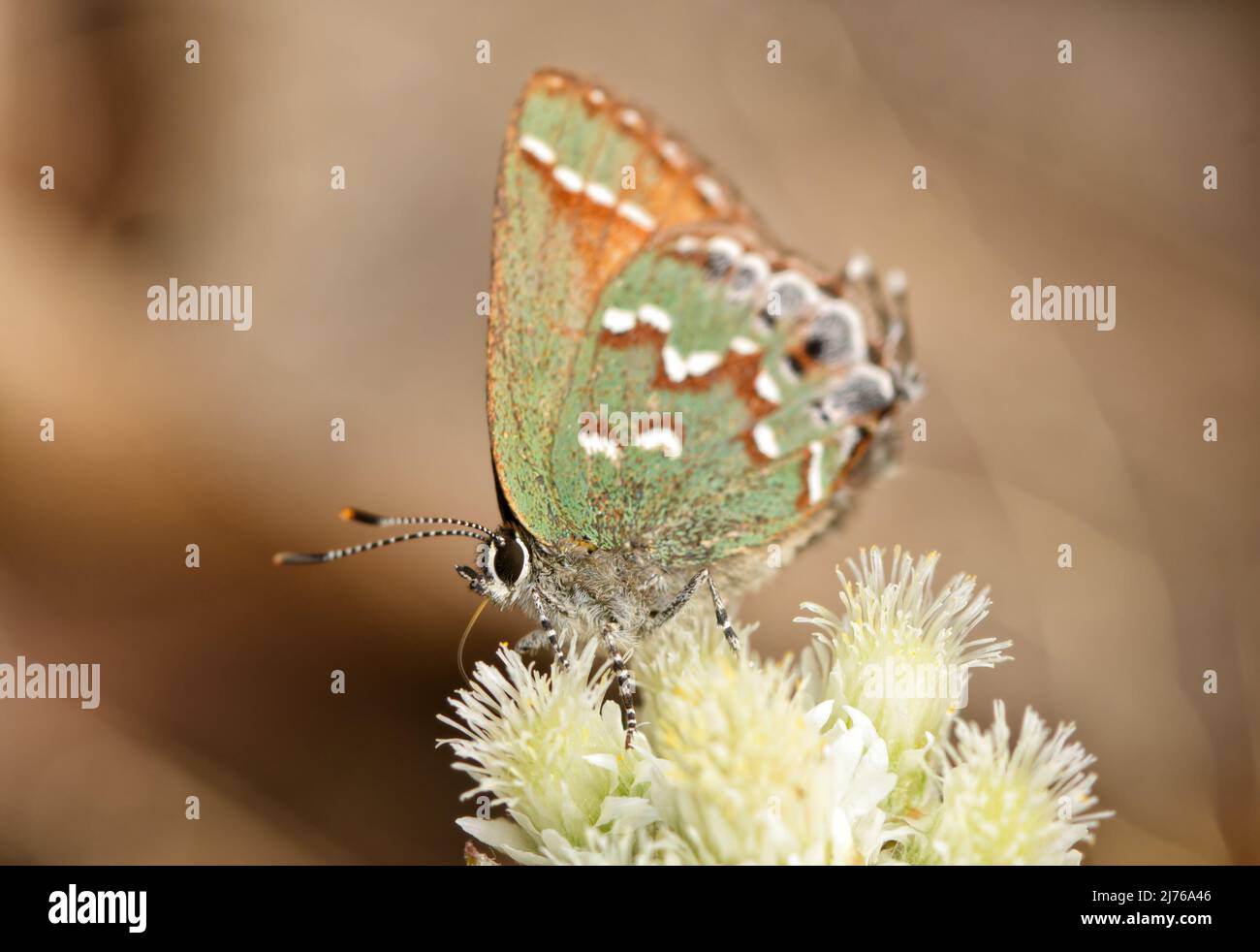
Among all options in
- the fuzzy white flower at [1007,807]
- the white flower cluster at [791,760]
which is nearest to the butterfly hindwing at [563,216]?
the white flower cluster at [791,760]

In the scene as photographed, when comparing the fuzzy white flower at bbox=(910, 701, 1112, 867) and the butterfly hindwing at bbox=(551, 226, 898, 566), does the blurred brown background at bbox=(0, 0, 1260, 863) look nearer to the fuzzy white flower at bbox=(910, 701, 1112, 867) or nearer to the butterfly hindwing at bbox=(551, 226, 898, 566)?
the butterfly hindwing at bbox=(551, 226, 898, 566)

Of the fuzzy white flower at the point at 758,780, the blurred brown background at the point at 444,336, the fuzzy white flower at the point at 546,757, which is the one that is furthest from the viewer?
the blurred brown background at the point at 444,336

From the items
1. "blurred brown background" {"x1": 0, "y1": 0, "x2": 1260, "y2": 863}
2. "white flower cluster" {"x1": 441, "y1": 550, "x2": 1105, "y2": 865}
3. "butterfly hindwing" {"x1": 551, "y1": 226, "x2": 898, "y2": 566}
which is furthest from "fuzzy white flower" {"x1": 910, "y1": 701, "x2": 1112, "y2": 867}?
"blurred brown background" {"x1": 0, "y1": 0, "x2": 1260, "y2": 863}

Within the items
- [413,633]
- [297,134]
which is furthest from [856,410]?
[297,134]

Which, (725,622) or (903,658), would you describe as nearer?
(903,658)

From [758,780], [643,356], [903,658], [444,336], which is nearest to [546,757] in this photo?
[758,780]

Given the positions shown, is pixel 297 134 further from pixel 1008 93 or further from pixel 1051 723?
pixel 1051 723

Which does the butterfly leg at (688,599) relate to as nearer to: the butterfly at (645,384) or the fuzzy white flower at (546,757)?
the butterfly at (645,384)

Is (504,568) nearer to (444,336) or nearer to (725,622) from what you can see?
(725,622)
